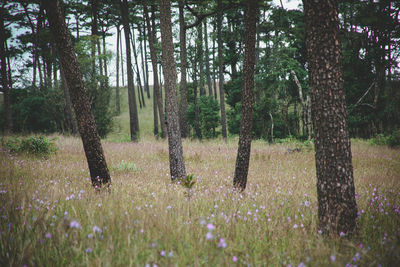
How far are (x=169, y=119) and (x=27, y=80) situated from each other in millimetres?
27645

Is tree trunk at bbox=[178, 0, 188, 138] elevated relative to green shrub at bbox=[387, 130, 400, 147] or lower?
elevated

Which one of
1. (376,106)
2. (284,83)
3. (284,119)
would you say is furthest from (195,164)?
(376,106)

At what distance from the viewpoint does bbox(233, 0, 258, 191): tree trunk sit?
14.3 ft

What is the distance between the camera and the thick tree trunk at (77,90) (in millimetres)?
4031

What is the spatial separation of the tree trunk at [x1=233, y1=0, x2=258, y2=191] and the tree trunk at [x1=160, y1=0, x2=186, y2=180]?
1.49m

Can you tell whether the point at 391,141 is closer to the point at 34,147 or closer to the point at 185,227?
the point at 185,227

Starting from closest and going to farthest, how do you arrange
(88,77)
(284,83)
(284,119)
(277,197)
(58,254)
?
1. (58,254)
2. (277,197)
3. (284,83)
4. (284,119)
5. (88,77)

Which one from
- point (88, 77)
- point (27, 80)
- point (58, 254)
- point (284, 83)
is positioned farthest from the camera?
point (27, 80)

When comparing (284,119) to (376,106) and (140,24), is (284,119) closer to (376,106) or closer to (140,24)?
(376,106)

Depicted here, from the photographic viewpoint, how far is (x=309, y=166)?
7.53m

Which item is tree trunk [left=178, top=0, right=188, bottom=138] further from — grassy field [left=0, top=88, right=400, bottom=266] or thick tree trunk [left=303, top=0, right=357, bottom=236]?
thick tree trunk [left=303, top=0, right=357, bottom=236]

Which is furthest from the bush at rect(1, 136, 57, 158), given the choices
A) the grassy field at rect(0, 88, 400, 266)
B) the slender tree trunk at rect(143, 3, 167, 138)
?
the slender tree trunk at rect(143, 3, 167, 138)

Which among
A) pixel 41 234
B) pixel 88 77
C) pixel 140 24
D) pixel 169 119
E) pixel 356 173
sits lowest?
pixel 356 173

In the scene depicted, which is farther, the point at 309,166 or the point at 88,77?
the point at 88,77
